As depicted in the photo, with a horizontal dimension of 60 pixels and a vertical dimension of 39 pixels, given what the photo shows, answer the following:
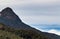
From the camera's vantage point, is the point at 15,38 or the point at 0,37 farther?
the point at 15,38

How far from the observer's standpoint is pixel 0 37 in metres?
40.7

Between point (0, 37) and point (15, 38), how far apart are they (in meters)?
4.54

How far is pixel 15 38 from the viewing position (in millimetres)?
44719

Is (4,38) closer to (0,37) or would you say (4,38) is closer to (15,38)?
(0,37)

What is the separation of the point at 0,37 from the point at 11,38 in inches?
104

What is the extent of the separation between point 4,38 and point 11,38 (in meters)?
2.47

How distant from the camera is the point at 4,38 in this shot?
40562mm

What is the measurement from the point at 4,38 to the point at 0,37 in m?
0.67

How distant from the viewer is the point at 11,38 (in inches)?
1687

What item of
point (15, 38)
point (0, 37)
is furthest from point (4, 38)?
point (15, 38)

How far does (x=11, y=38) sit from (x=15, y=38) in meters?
1.96

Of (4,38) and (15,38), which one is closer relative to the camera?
(4,38)
